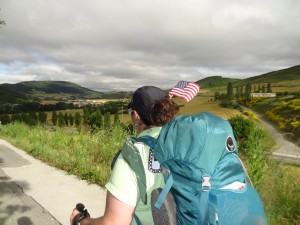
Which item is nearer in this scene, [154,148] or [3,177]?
[154,148]

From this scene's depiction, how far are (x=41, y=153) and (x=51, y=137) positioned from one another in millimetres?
1745

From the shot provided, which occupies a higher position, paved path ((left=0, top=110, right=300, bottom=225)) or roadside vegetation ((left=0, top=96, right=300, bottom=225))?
roadside vegetation ((left=0, top=96, right=300, bottom=225))

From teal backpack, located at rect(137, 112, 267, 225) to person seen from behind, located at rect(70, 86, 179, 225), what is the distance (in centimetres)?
10

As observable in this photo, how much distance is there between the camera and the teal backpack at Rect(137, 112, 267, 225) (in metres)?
1.52

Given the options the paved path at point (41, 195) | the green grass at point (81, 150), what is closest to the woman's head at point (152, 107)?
the paved path at point (41, 195)

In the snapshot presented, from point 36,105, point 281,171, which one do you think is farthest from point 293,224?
point 36,105

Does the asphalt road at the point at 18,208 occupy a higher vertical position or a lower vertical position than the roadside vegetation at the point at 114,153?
lower

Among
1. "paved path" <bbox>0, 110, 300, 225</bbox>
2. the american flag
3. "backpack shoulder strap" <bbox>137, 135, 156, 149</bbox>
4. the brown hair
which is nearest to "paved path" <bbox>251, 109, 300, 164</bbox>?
"paved path" <bbox>0, 110, 300, 225</bbox>

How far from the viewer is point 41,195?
5285mm

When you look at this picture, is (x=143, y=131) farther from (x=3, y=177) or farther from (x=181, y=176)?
(x=3, y=177)

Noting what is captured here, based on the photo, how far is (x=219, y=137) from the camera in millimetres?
1598

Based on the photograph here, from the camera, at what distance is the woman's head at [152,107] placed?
1.92 metres

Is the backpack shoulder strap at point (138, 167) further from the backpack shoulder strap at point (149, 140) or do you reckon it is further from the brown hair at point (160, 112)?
the brown hair at point (160, 112)

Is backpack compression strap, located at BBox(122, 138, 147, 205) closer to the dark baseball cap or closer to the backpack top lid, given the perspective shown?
the backpack top lid
